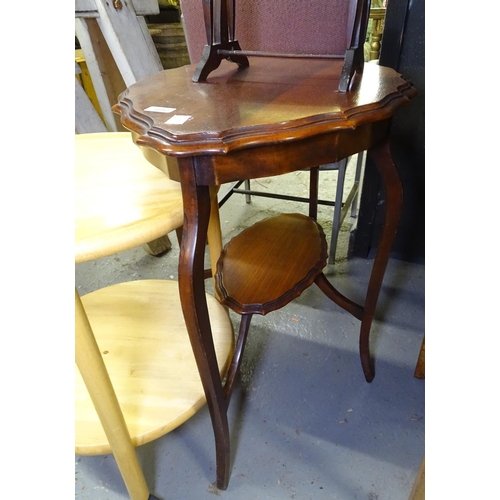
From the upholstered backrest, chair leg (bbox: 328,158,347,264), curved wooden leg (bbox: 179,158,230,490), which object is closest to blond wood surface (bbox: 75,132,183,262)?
curved wooden leg (bbox: 179,158,230,490)

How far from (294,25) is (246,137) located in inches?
29.2

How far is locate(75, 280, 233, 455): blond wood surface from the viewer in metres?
0.75

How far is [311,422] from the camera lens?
0.95 metres

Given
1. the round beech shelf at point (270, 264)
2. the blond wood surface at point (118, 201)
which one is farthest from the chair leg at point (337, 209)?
the blond wood surface at point (118, 201)

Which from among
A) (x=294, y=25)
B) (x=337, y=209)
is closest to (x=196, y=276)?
(x=294, y=25)

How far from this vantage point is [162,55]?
7.03ft

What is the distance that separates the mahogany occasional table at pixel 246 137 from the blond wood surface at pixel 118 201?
78mm

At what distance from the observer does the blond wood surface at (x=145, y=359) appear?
752mm

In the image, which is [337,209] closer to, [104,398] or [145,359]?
[145,359]

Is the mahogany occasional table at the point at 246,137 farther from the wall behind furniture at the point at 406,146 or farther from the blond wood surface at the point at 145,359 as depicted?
the wall behind furniture at the point at 406,146

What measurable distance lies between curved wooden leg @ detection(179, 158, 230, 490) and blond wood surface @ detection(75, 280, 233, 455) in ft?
0.53

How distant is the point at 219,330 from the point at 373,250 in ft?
2.76

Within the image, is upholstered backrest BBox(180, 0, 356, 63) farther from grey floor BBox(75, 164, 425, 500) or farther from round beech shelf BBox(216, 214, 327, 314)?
grey floor BBox(75, 164, 425, 500)
